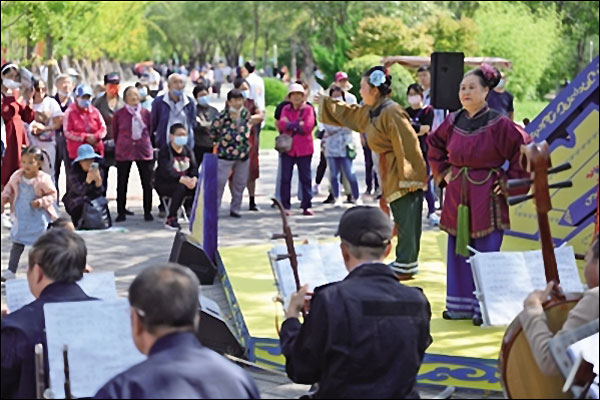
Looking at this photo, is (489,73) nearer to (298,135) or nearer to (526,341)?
(526,341)

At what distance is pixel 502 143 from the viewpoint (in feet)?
26.1

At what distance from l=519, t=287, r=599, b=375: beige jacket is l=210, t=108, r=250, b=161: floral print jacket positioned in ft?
29.1

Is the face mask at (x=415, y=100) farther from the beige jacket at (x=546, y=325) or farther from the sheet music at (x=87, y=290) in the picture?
the beige jacket at (x=546, y=325)

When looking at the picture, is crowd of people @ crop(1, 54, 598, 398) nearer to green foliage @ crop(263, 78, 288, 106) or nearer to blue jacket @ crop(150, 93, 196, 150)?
blue jacket @ crop(150, 93, 196, 150)

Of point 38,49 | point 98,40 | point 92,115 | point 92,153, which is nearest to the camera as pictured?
point 92,153

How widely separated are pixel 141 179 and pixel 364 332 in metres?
9.68

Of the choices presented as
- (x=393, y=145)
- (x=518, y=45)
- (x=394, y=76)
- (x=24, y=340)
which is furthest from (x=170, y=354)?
(x=518, y=45)

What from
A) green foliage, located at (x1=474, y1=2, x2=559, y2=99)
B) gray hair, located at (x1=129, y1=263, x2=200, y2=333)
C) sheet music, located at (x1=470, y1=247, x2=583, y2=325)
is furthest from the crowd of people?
green foliage, located at (x1=474, y1=2, x2=559, y2=99)

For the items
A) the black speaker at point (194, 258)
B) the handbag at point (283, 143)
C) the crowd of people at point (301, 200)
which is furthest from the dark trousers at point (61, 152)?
the black speaker at point (194, 258)

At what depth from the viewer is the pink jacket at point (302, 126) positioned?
14070mm

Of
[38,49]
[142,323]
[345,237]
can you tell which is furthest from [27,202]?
[38,49]

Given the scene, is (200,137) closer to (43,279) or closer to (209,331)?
(209,331)

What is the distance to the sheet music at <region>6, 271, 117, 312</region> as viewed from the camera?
571cm

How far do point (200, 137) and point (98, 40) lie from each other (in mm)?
39810
